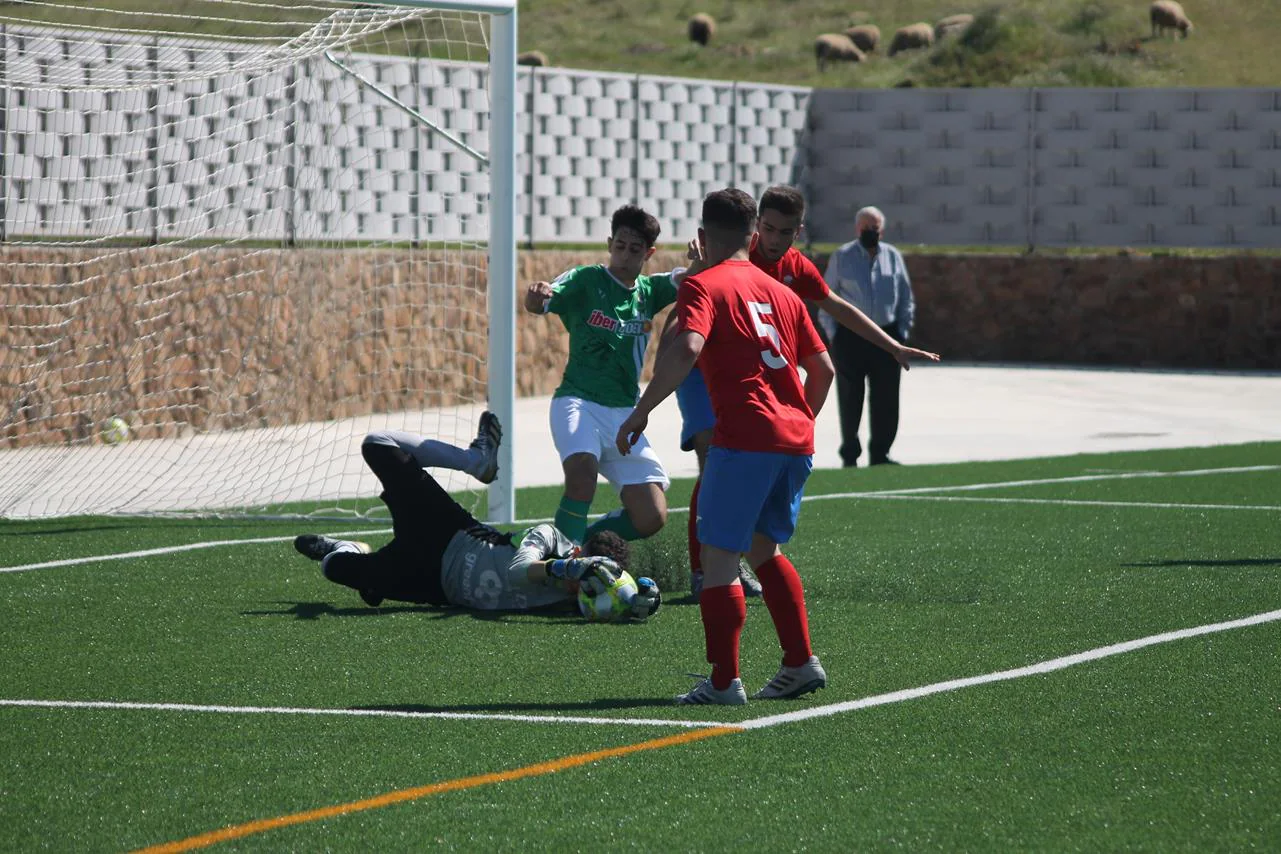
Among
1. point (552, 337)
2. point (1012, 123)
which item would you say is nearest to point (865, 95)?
point (1012, 123)

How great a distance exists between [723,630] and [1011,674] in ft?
4.11

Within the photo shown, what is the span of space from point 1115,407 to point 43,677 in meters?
16.3

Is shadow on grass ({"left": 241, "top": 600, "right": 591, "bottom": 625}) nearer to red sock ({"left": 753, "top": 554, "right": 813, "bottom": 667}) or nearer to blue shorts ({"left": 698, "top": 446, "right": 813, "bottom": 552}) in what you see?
red sock ({"left": 753, "top": 554, "right": 813, "bottom": 667})

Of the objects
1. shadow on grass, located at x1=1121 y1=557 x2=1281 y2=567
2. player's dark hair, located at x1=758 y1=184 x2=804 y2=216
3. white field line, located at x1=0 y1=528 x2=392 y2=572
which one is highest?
player's dark hair, located at x1=758 y1=184 x2=804 y2=216

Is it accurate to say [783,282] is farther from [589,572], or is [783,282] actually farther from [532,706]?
[532,706]

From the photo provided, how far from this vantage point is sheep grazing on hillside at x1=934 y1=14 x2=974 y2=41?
59.1 m

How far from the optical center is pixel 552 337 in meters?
22.5

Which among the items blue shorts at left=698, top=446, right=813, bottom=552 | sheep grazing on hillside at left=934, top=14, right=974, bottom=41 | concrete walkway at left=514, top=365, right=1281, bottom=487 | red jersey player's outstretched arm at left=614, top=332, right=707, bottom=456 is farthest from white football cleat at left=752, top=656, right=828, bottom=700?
sheep grazing on hillside at left=934, top=14, right=974, bottom=41

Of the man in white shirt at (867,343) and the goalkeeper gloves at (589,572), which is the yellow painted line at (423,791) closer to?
the goalkeeper gloves at (589,572)

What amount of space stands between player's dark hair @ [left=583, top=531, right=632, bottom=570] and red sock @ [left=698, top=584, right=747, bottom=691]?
1996 mm

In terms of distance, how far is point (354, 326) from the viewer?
63.1 feet

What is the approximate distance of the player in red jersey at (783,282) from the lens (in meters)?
8.27

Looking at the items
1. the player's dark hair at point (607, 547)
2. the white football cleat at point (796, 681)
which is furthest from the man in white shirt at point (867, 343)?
the white football cleat at point (796, 681)

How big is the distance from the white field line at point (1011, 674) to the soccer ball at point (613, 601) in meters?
1.75
